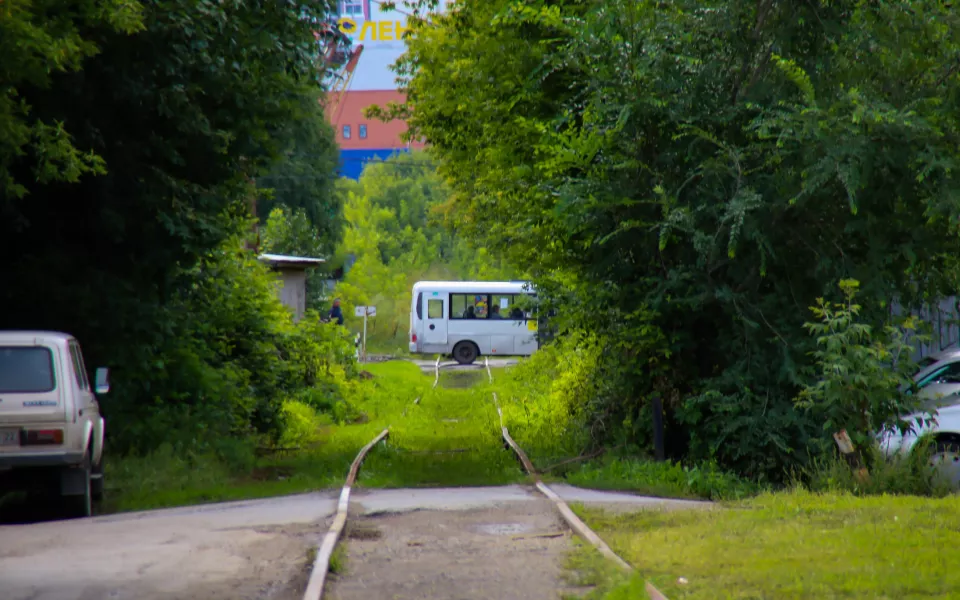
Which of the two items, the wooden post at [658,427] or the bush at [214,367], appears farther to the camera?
the bush at [214,367]

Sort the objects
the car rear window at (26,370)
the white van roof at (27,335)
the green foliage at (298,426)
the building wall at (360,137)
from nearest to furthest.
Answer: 1. the car rear window at (26,370)
2. the white van roof at (27,335)
3. the green foliage at (298,426)
4. the building wall at (360,137)

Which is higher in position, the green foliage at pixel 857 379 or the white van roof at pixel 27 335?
the white van roof at pixel 27 335

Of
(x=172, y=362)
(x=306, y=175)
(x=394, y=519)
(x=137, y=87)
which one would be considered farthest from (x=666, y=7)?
(x=306, y=175)

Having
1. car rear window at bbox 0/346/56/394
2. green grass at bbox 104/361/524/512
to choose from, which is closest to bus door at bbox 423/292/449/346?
green grass at bbox 104/361/524/512

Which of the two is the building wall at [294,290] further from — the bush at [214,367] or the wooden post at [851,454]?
the wooden post at [851,454]

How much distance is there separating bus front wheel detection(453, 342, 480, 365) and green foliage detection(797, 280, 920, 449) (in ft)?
113

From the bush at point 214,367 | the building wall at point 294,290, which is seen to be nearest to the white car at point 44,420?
the bush at point 214,367

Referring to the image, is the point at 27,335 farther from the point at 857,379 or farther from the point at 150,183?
the point at 857,379

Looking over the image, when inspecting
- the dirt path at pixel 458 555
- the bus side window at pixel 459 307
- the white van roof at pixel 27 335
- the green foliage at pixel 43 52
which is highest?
the green foliage at pixel 43 52

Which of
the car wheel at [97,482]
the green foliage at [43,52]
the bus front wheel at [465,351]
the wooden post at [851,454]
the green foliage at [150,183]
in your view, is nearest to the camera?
the green foliage at [43,52]

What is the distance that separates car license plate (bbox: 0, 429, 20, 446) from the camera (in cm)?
1098

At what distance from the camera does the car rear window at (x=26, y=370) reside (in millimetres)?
11273

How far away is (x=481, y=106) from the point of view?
60.4 ft

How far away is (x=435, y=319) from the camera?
4772 cm
